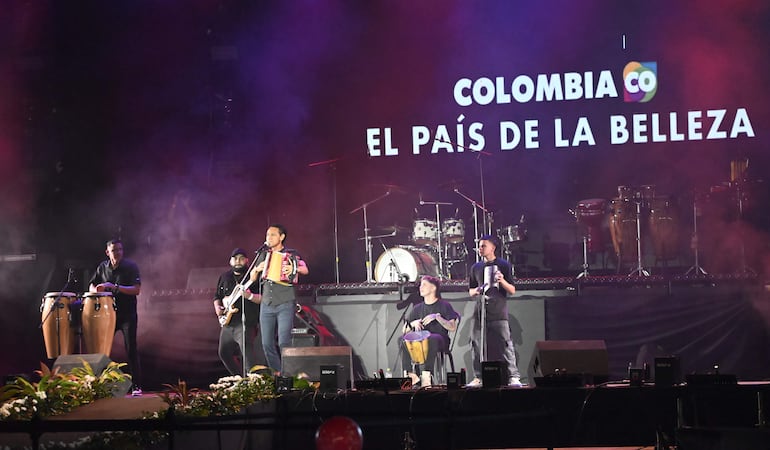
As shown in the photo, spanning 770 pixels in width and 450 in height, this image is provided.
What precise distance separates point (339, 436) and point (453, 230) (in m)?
10.1

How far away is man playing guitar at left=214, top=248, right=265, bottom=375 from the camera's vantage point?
12383 millimetres

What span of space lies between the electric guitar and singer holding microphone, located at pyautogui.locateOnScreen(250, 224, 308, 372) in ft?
0.92

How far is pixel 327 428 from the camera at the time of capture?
503 centimetres

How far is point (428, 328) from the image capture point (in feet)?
41.1

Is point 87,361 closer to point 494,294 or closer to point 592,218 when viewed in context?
point 494,294

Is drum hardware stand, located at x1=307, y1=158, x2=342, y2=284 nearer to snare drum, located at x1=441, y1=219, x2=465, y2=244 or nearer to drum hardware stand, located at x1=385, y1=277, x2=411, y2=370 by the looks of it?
drum hardware stand, located at x1=385, y1=277, x2=411, y2=370

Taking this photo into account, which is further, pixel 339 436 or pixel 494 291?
pixel 494 291

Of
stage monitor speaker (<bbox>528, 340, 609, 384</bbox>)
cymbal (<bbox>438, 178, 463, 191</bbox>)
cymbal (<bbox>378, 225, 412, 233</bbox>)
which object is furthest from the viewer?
cymbal (<bbox>378, 225, 412, 233</bbox>)

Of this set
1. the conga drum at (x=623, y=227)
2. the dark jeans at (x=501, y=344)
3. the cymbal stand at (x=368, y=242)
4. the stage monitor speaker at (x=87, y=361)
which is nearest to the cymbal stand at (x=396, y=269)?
the cymbal stand at (x=368, y=242)

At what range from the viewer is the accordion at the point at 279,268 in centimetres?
1198

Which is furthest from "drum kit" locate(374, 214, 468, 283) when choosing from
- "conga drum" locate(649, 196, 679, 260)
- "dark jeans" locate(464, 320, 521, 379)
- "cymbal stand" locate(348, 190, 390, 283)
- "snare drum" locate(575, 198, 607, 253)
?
"conga drum" locate(649, 196, 679, 260)

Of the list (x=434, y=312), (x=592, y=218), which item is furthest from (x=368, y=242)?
(x=592, y=218)

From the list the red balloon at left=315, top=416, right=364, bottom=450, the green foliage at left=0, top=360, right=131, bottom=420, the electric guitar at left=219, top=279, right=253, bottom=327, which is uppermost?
the electric guitar at left=219, top=279, right=253, bottom=327

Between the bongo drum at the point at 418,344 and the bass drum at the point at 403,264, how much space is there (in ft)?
7.80
